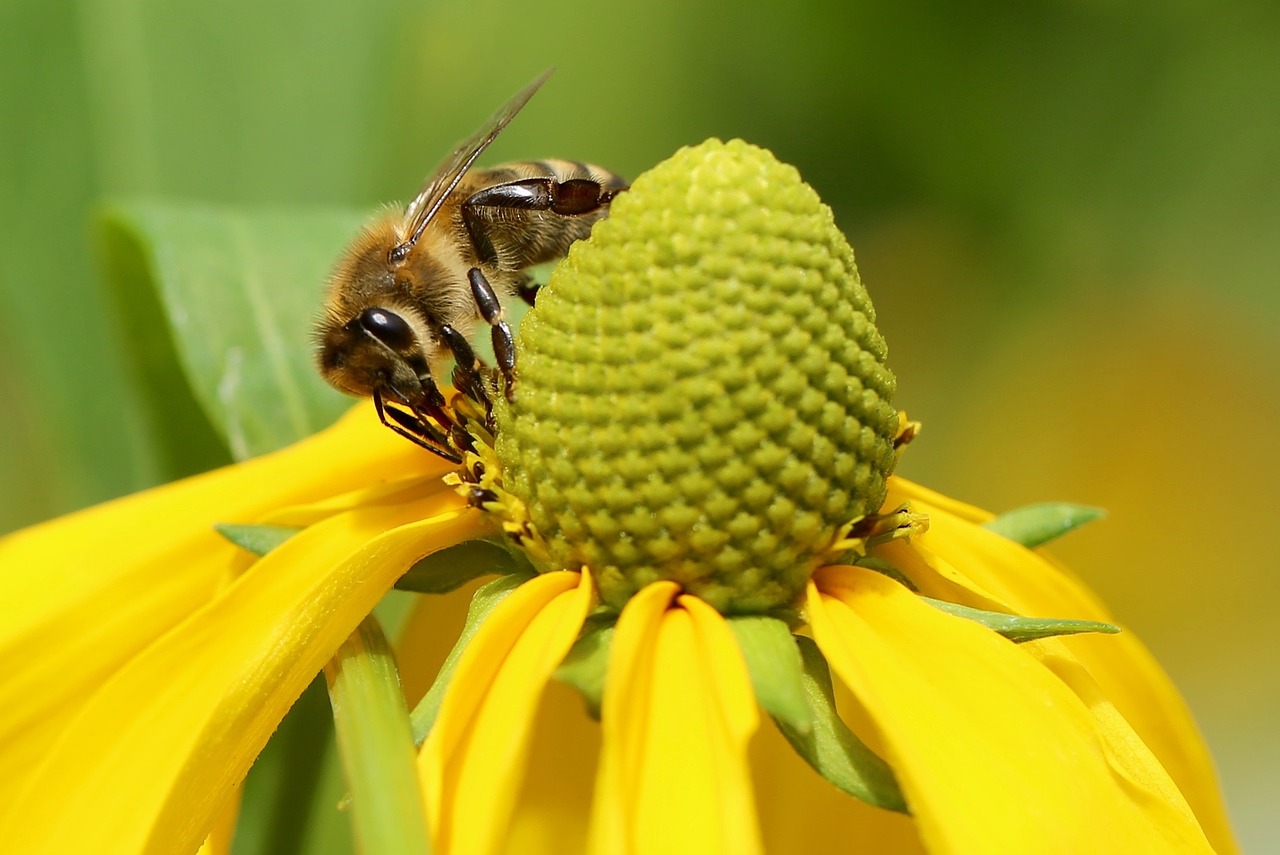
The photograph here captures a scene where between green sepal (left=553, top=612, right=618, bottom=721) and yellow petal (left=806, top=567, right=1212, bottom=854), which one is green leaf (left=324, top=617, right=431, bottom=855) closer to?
green sepal (left=553, top=612, right=618, bottom=721)

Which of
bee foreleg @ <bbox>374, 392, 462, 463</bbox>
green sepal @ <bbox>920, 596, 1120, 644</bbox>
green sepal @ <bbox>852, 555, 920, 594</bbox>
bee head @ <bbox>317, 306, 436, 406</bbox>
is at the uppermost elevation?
bee head @ <bbox>317, 306, 436, 406</bbox>

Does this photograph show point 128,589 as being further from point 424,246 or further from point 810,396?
point 810,396

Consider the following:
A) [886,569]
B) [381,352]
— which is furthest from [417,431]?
[886,569]

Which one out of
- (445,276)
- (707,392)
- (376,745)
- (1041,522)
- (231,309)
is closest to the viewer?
(376,745)

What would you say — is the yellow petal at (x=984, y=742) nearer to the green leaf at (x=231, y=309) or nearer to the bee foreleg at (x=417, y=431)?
the bee foreleg at (x=417, y=431)

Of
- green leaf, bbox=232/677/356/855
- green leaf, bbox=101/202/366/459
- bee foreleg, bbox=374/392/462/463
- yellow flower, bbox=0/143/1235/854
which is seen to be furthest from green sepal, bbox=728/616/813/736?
green leaf, bbox=101/202/366/459

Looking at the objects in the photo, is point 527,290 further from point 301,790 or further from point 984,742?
point 984,742

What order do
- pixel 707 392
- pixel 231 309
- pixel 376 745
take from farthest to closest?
pixel 231 309
pixel 707 392
pixel 376 745
